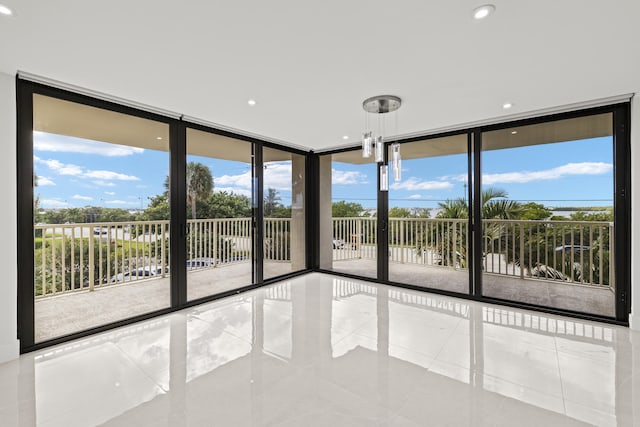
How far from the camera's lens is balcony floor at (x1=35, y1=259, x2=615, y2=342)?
3254mm

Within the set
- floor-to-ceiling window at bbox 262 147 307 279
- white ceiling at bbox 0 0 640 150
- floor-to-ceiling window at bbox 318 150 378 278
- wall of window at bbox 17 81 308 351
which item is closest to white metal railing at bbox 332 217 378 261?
floor-to-ceiling window at bbox 318 150 378 278

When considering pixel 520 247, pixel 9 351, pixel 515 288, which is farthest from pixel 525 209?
pixel 9 351

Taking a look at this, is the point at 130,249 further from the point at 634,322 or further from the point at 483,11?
the point at 634,322

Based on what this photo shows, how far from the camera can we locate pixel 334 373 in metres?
2.19

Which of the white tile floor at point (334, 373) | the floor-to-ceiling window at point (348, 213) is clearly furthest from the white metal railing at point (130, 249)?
the white tile floor at point (334, 373)

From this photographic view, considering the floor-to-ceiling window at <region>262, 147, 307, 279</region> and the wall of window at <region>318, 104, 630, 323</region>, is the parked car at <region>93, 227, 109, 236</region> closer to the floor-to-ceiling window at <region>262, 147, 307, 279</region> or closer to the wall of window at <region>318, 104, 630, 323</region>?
the floor-to-ceiling window at <region>262, 147, 307, 279</region>

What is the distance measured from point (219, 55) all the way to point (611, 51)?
2715mm

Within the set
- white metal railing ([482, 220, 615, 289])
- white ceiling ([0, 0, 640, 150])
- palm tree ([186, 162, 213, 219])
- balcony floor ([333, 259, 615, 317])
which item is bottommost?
balcony floor ([333, 259, 615, 317])

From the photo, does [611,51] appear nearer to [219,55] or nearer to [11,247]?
[219,55]

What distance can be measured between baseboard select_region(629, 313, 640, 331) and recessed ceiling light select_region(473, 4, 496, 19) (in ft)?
10.8

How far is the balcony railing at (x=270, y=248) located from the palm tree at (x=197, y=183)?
1.31 ft

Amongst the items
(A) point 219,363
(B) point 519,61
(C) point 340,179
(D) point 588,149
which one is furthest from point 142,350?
(D) point 588,149

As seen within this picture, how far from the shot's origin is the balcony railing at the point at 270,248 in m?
3.86

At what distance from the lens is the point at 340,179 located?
18.7 ft
